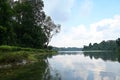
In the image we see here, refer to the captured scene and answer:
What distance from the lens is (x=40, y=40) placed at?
281 feet

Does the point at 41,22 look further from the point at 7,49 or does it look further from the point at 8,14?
the point at 7,49

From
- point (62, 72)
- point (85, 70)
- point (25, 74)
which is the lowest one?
point (25, 74)

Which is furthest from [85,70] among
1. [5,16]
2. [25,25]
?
[25,25]

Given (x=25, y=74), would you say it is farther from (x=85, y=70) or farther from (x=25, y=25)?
(x=25, y=25)

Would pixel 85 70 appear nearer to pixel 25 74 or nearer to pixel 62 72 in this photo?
pixel 62 72

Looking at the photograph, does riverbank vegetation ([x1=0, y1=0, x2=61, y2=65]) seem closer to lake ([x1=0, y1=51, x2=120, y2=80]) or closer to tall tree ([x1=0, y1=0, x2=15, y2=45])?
tall tree ([x1=0, y1=0, x2=15, y2=45])

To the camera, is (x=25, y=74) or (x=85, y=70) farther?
(x=85, y=70)

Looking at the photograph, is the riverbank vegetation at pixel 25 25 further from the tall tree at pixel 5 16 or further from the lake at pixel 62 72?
the lake at pixel 62 72

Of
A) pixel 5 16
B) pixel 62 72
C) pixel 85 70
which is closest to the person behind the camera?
pixel 62 72

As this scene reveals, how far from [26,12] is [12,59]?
50133mm

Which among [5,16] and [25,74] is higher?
[5,16]

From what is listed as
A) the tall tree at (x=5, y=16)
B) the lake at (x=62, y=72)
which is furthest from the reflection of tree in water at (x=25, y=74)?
the tall tree at (x=5, y=16)

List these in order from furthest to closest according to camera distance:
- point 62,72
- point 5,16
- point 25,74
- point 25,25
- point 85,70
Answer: point 25,25 → point 5,16 → point 85,70 → point 62,72 → point 25,74

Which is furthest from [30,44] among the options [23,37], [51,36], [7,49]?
[7,49]
